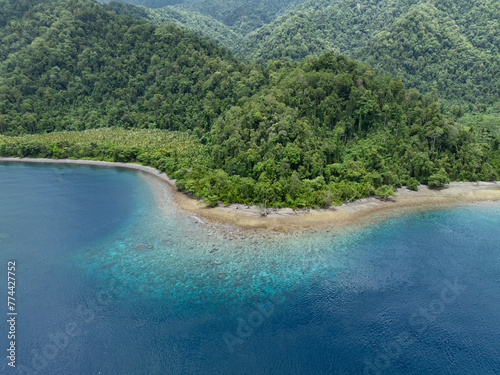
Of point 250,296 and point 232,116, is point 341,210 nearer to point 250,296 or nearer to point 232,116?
point 250,296

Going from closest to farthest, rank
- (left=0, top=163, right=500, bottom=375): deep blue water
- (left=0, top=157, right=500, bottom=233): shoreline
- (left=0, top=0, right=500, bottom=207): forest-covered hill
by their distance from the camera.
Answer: (left=0, top=163, right=500, bottom=375): deep blue water
(left=0, top=157, right=500, bottom=233): shoreline
(left=0, top=0, right=500, bottom=207): forest-covered hill

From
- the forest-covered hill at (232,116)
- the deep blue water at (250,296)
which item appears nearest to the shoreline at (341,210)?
the forest-covered hill at (232,116)

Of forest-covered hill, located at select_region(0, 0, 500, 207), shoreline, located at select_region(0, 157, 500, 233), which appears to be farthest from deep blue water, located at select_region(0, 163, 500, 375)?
forest-covered hill, located at select_region(0, 0, 500, 207)

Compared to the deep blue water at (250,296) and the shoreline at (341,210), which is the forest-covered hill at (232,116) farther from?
the deep blue water at (250,296)

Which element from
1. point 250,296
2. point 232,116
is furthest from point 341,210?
point 232,116

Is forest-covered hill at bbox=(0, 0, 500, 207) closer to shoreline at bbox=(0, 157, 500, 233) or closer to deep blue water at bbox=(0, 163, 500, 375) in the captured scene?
shoreline at bbox=(0, 157, 500, 233)
